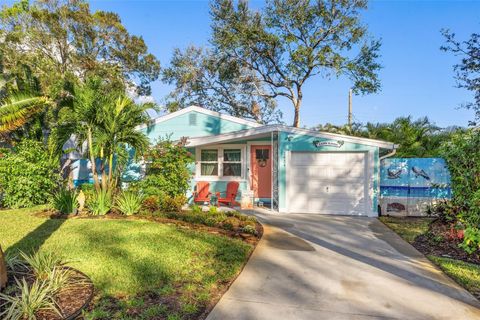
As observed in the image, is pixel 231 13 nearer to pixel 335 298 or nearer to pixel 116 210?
pixel 116 210

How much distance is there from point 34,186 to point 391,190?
12.7 m

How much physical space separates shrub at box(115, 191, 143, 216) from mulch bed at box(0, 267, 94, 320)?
4875 millimetres

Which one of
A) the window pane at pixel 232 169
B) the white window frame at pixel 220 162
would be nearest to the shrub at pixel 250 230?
the white window frame at pixel 220 162

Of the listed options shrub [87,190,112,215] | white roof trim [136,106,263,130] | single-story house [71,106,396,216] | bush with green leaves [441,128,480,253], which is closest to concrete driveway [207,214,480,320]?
bush with green leaves [441,128,480,253]

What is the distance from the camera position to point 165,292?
4.12 m

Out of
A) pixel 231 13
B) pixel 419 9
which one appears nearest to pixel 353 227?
pixel 419 9

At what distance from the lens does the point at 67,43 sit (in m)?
18.7

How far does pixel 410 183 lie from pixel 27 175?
13.4 m

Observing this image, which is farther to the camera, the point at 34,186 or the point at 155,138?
the point at 155,138

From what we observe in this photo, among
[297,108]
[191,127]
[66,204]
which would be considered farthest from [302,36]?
[66,204]

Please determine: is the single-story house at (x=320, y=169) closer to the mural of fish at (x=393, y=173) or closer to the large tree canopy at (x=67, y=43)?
the mural of fish at (x=393, y=173)

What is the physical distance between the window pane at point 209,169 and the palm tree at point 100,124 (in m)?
3.22

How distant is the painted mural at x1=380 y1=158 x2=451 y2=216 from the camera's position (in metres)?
10.6

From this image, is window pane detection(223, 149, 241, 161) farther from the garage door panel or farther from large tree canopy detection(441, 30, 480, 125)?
large tree canopy detection(441, 30, 480, 125)
